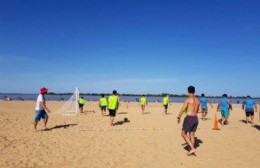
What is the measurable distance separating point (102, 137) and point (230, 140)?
4.97 m

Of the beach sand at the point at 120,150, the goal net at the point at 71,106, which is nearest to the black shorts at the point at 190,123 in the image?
the beach sand at the point at 120,150

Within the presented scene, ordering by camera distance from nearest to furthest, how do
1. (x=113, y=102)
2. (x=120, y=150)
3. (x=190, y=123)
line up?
(x=190, y=123) → (x=120, y=150) → (x=113, y=102)

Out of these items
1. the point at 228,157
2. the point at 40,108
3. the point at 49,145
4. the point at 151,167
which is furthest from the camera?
the point at 40,108

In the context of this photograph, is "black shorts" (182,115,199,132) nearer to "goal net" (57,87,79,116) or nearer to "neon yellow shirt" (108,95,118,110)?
"neon yellow shirt" (108,95,118,110)

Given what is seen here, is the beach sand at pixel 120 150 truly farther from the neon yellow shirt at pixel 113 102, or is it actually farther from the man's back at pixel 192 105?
the neon yellow shirt at pixel 113 102

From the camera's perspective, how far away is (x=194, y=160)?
26.9 feet

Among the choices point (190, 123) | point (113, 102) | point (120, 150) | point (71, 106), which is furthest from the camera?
point (71, 106)

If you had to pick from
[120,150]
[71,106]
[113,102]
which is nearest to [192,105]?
[120,150]

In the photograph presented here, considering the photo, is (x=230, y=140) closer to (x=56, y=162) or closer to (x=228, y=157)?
(x=228, y=157)

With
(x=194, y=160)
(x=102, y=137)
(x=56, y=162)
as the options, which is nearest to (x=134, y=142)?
(x=102, y=137)

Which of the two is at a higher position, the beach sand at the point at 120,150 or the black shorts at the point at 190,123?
the black shorts at the point at 190,123

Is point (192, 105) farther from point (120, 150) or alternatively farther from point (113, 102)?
point (113, 102)

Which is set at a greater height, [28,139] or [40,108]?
[40,108]

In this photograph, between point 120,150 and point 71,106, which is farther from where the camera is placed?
point 71,106
